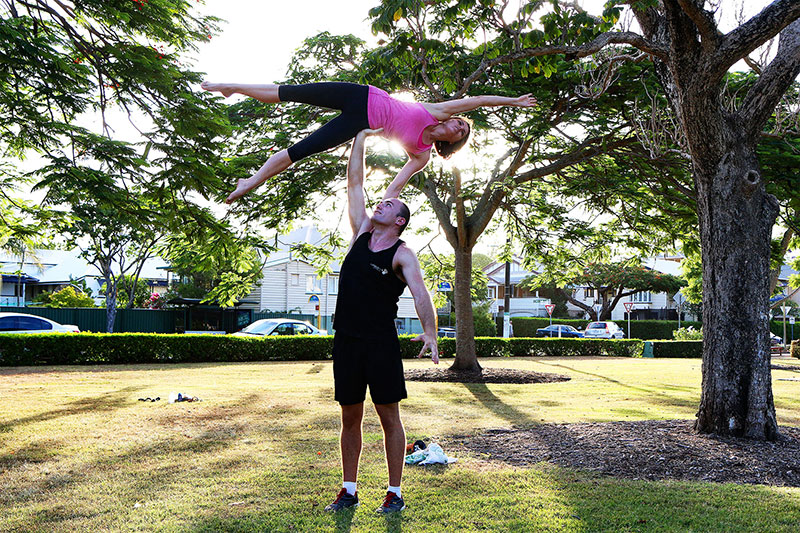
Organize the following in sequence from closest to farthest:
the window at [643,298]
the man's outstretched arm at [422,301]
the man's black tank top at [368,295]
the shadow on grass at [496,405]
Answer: the man's outstretched arm at [422,301]
the man's black tank top at [368,295]
the shadow on grass at [496,405]
the window at [643,298]

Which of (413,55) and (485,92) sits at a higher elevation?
(485,92)

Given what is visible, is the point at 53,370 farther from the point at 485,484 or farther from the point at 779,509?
the point at 779,509

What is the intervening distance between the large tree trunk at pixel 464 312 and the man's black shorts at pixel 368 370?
42.4 ft

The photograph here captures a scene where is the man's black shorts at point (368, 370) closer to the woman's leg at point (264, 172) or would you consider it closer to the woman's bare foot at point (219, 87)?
the woman's leg at point (264, 172)

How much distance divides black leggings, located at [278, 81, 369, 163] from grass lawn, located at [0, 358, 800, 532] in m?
2.56

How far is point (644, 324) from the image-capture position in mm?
51719

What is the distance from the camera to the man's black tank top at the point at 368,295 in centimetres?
453

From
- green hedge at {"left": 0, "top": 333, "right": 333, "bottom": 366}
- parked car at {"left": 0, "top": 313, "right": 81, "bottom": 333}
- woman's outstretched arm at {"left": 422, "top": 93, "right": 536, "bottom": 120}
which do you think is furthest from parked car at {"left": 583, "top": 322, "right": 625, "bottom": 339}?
→ woman's outstretched arm at {"left": 422, "top": 93, "right": 536, "bottom": 120}

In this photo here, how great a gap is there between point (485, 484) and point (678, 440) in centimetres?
272

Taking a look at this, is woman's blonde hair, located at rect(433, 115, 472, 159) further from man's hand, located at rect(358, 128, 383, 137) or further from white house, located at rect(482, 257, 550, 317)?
white house, located at rect(482, 257, 550, 317)

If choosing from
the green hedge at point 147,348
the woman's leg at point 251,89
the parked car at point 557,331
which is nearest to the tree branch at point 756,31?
the woman's leg at point 251,89

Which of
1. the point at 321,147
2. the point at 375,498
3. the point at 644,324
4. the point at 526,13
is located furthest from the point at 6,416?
the point at 644,324

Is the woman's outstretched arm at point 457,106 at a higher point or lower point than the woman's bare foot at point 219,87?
lower

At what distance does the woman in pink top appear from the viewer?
457cm
